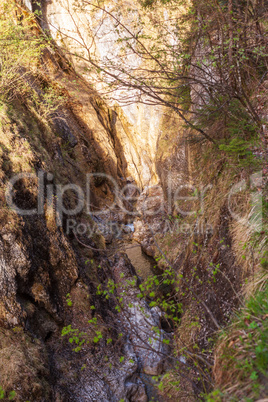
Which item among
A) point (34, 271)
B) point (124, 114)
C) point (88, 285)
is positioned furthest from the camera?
point (124, 114)

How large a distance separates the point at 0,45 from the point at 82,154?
7723 mm

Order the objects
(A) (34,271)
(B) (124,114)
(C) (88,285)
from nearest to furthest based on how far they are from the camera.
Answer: (A) (34,271)
(C) (88,285)
(B) (124,114)

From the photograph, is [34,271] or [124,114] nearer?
[34,271]

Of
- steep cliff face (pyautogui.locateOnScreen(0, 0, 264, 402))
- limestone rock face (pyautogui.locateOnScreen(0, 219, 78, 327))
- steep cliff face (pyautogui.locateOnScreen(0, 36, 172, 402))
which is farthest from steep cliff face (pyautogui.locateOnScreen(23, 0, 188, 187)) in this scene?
limestone rock face (pyautogui.locateOnScreen(0, 219, 78, 327))

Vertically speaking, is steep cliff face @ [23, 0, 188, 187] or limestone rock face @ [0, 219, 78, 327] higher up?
steep cliff face @ [23, 0, 188, 187]

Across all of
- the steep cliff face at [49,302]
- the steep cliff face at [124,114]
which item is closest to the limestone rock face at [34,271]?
the steep cliff face at [49,302]

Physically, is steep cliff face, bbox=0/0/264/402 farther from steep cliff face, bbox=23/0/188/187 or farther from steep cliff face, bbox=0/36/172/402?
steep cliff face, bbox=23/0/188/187

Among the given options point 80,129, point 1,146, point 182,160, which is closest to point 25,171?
point 1,146

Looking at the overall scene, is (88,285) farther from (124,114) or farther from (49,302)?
(124,114)

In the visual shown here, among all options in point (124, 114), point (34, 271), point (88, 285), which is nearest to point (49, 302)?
point (34, 271)

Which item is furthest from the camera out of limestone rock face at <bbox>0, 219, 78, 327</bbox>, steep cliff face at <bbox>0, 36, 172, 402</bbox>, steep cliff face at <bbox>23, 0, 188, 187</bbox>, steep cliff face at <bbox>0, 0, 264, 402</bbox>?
steep cliff face at <bbox>23, 0, 188, 187</bbox>

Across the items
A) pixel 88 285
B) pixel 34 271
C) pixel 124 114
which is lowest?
pixel 88 285

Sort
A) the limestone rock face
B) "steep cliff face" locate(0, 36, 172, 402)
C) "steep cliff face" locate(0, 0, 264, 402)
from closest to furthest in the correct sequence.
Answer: "steep cliff face" locate(0, 0, 264, 402), "steep cliff face" locate(0, 36, 172, 402), the limestone rock face

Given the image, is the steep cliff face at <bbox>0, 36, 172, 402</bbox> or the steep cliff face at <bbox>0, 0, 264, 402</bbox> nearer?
the steep cliff face at <bbox>0, 0, 264, 402</bbox>
